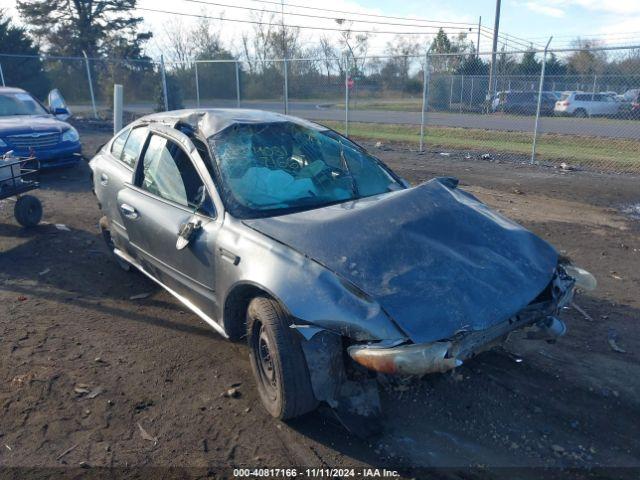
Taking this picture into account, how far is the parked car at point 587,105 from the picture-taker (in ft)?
48.9

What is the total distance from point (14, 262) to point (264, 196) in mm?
3906

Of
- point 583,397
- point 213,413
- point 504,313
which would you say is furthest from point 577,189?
point 213,413

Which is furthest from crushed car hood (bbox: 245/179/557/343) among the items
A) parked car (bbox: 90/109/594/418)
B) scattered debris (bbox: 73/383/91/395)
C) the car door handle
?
scattered debris (bbox: 73/383/91/395)

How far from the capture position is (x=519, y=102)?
55.5 ft

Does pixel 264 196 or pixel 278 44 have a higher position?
pixel 278 44

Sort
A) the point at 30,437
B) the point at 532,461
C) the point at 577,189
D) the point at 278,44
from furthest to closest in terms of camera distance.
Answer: the point at 278,44, the point at 577,189, the point at 30,437, the point at 532,461

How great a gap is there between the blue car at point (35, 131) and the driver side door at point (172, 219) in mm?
5903

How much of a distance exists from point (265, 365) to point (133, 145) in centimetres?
276

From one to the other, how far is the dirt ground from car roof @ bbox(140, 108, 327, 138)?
1666mm

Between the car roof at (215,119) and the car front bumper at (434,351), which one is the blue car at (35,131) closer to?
the car roof at (215,119)

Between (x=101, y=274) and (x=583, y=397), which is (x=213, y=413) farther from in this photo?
(x=101, y=274)

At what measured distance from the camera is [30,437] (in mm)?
3189

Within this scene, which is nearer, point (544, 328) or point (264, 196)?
point (544, 328)

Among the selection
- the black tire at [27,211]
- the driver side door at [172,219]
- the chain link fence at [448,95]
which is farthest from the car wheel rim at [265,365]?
the chain link fence at [448,95]
